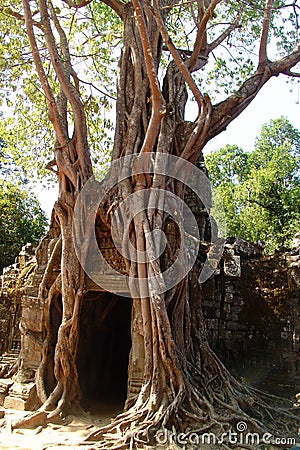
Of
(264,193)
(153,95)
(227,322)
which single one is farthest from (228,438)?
(264,193)

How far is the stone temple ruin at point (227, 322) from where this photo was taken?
230 inches

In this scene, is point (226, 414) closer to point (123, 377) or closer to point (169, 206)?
point (169, 206)

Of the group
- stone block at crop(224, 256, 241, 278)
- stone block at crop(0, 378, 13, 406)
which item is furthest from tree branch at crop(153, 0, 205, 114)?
stone block at crop(0, 378, 13, 406)

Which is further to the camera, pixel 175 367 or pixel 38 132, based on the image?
pixel 38 132

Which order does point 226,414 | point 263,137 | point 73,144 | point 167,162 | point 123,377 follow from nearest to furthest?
Result: point 226,414 < point 167,162 < point 73,144 < point 123,377 < point 263,137

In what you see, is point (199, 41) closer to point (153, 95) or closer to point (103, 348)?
point (153, 95)

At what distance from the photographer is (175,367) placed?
466 centimetres

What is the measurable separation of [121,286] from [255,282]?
2171 millimetres

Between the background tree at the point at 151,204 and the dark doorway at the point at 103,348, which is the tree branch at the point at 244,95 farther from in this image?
the dark doorway at the point at 103,348

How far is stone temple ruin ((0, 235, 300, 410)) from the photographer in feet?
19.2

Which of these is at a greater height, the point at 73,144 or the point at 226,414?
the point at 73,144

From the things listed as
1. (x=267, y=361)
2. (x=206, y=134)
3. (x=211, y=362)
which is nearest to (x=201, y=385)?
(x=211, y=362)

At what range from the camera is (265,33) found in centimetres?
596

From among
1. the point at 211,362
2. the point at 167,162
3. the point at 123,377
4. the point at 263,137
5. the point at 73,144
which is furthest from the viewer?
the point at 263,137
